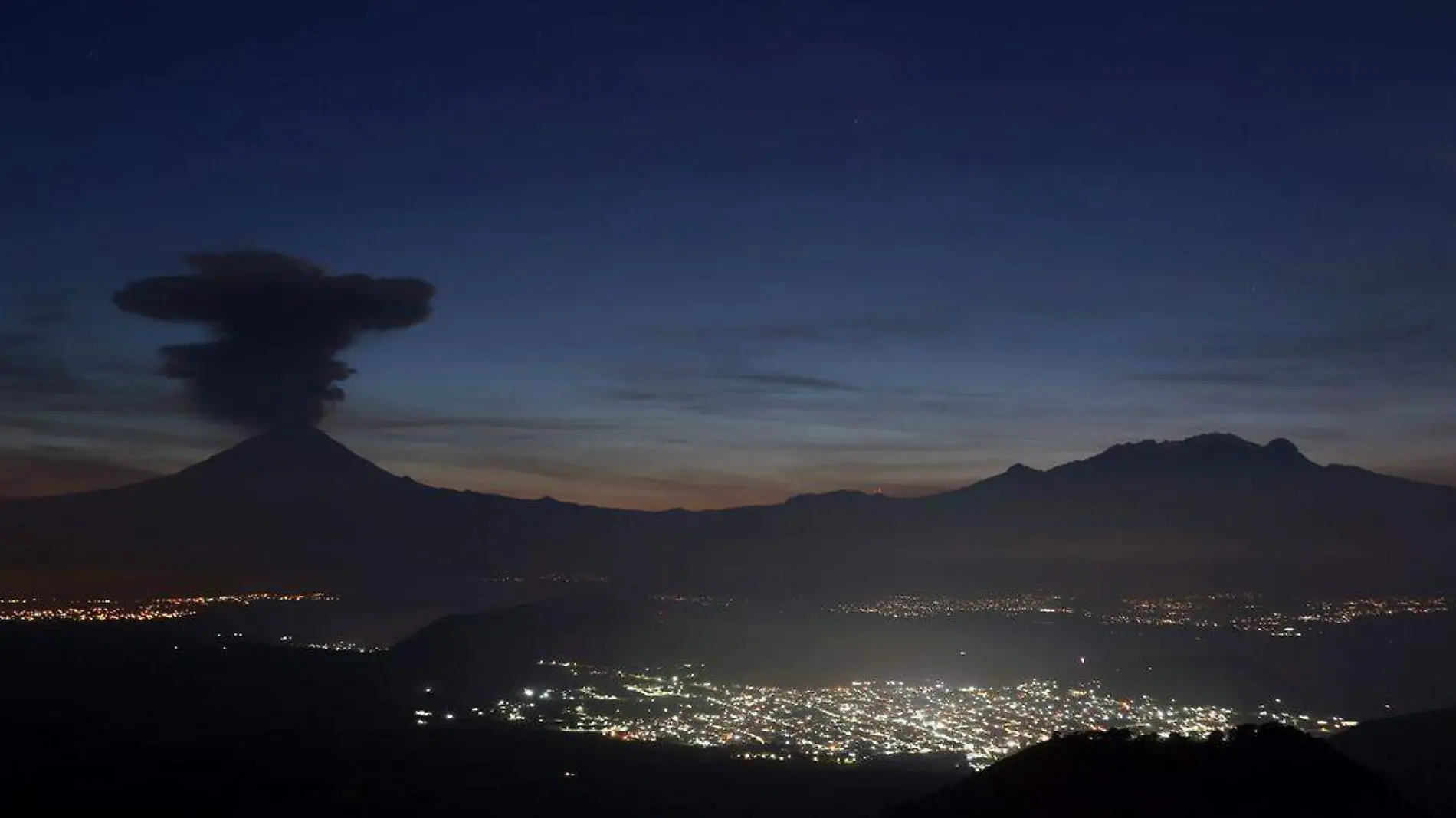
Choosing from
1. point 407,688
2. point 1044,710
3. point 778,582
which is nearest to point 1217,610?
point 778,582

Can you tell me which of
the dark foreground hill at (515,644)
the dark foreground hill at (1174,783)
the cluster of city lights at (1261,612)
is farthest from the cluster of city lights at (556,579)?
the dark foreground hill at (1174,783)

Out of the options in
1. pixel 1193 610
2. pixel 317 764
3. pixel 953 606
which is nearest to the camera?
pixel 317 764

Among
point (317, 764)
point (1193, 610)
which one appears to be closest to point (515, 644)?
point (317, 764)

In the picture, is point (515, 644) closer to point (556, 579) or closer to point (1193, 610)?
point (1193, 610)

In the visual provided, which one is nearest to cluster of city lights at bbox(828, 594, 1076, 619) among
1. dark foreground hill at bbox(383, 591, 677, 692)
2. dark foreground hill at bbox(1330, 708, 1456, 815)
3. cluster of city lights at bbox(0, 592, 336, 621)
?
dark foreground hill at bbox(383, 591, 677, 692)

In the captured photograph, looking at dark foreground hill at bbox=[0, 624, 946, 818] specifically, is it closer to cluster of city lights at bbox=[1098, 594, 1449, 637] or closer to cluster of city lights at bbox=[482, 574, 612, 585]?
cluster of city lights at bbox=[1098, 594, 1449, 637]

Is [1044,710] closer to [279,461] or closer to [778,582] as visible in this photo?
[778,582]
